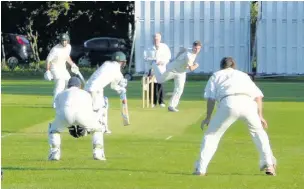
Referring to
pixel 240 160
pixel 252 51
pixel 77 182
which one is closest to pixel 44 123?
pixel 240 160

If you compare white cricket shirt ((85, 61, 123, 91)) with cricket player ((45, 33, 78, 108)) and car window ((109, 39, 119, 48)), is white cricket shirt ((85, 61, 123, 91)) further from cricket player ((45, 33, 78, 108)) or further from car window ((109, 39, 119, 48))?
car window ((109, 39, 119, 48))

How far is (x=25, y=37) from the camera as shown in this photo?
174 ft

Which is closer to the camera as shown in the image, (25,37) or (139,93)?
(139,93)

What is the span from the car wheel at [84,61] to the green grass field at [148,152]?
21416 millimetres

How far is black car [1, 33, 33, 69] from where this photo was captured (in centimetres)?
5100

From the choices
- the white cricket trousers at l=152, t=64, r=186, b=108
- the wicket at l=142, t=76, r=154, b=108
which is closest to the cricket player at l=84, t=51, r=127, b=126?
the white cricket trousers at l=152, t=64, r=186, b=108

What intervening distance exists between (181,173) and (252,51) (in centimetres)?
3092

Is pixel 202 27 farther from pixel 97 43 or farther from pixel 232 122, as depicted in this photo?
pixel 232 122

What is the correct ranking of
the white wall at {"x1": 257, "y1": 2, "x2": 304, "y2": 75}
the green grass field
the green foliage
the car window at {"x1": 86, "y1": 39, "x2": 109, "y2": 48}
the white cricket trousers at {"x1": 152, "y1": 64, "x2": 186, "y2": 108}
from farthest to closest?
the green foliage
the car window at {"x1": 86, "y1": 39, "x2": 109, "y2": 48}
the white wall at {"x1": 257, "y1": 2, "x2": 304, "y2": 75}
the white cricket trousers at {"x1": 152, "y1": 64, "x2": 186, "y2": 108}
the green grass field

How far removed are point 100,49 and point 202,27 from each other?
817cm

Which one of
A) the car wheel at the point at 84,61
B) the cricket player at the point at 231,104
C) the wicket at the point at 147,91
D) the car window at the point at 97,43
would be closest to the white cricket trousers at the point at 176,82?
the wicket at the point at 147,91

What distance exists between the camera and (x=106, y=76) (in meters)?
18.2

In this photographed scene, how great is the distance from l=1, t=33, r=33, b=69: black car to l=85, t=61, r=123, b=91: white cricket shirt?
33.0 m

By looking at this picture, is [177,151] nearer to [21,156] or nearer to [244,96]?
[21,156]
